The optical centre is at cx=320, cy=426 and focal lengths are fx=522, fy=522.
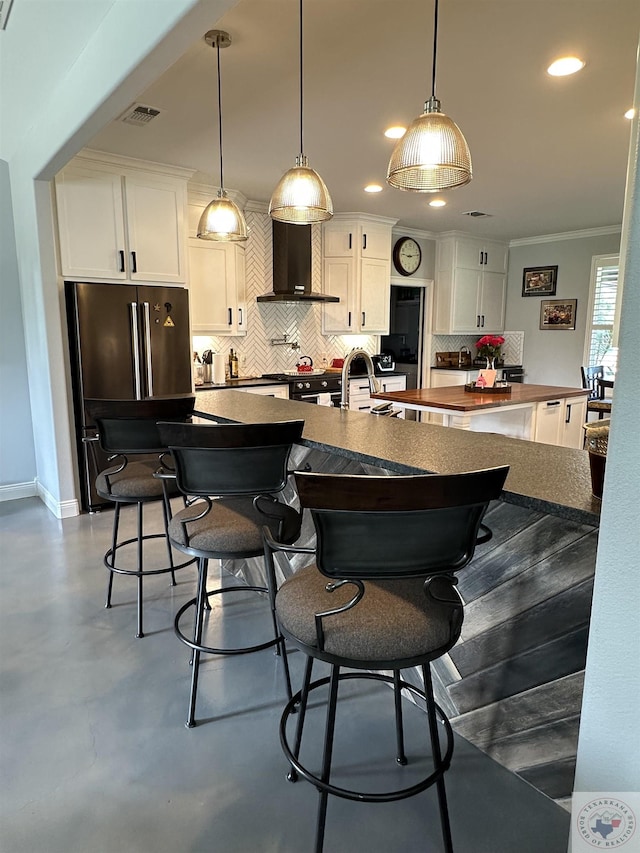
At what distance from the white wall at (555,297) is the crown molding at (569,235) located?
0.5 inches

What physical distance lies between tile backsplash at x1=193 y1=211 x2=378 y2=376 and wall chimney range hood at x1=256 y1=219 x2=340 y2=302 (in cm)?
15

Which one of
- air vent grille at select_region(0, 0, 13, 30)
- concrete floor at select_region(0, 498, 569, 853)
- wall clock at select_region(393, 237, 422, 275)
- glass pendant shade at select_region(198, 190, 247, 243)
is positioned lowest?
concrete floor at select_region(0, 498, 569, 853)

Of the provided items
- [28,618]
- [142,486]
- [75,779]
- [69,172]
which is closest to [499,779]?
[75,779]

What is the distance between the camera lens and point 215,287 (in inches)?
189

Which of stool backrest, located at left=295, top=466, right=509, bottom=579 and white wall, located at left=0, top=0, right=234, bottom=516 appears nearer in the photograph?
stool backrest, located at left=295, top=466, right=509, bottom=579

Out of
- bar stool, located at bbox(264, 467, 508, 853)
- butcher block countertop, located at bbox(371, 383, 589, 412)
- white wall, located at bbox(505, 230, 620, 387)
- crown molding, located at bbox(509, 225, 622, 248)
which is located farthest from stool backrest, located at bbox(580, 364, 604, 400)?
bar stool, located at bbox(264, 467, 508, 853)

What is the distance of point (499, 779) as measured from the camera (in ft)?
5.24

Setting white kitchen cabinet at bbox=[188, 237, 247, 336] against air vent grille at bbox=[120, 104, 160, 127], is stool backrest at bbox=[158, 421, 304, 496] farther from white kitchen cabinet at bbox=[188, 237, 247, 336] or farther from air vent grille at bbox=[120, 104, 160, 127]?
white kitchen cabinet at bbox=[188, 237, 247, 336]

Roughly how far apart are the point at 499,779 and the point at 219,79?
321 cm

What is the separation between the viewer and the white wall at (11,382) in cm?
408

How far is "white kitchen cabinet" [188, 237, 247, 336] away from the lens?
4645 mm

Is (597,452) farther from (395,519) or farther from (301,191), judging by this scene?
(301,191)

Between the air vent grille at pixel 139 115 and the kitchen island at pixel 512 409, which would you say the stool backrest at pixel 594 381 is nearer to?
the kitchen island at pixel 512 409

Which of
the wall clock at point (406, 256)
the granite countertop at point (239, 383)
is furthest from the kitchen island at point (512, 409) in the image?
the wall clock at point (406, 256)
